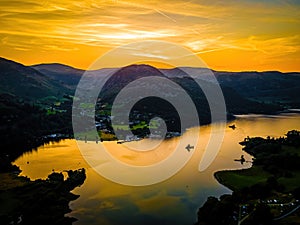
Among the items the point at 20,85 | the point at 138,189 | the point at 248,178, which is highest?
the point at 20,85

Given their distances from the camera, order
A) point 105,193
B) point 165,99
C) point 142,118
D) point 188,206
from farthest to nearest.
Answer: point 165,99, point 142,118, point 105,193, point 188,206

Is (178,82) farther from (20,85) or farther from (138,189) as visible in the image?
(138,189)

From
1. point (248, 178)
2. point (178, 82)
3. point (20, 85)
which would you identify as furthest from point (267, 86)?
point (248, 178)

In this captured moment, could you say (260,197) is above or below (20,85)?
below

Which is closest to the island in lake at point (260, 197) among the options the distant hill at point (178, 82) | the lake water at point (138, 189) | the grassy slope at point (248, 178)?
the grassy slope at point (248, 178)

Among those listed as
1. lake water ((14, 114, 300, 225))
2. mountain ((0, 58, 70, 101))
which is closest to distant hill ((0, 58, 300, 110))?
mountain ((0, 58, 70, 101))

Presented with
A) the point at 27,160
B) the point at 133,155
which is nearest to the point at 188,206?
the point at 133,155

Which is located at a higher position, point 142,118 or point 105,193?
point 142,118

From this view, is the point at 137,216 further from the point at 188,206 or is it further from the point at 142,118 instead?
the point at 142,118

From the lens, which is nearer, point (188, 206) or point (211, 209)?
point (211, 209)
